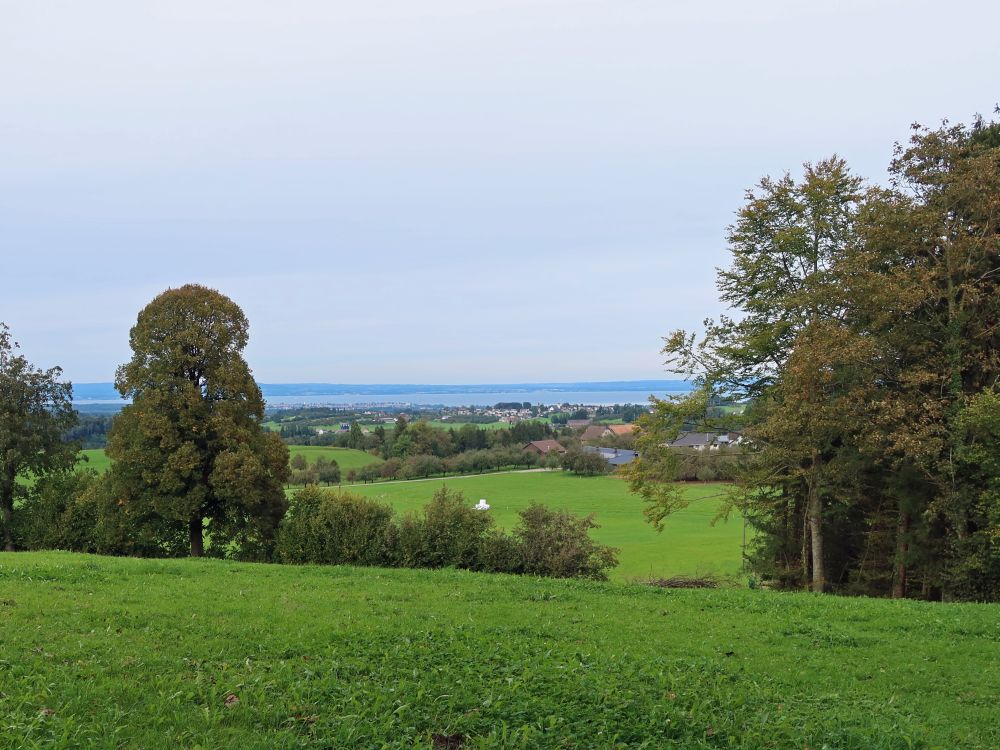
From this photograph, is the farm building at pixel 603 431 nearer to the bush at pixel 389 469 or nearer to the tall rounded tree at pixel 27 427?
the bush at pixel 389 469

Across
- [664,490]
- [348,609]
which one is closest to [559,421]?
[664,490]

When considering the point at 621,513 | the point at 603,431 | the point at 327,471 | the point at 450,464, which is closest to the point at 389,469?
the point at 450,464

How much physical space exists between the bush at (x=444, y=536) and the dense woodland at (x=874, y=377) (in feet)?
20.1

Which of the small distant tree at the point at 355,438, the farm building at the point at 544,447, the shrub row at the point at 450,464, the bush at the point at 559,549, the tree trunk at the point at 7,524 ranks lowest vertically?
the shrub row at the point at 450,464

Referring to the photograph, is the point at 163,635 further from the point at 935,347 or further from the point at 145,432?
the point at 935,347

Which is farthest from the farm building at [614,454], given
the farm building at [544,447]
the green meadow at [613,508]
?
the green meadow at [613,508]

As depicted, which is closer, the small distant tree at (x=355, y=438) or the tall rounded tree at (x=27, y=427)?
the tall rounded tree at (x=27, y=427)

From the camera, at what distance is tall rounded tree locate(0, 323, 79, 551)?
25938 mm

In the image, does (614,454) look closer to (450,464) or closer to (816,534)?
(450,464)

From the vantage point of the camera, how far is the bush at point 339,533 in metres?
19.5

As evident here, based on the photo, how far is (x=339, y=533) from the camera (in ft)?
65.4

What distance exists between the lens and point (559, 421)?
155375 millimetres

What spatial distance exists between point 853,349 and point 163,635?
50.3 ft

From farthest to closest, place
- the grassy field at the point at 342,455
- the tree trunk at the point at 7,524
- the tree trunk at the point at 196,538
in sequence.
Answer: the grassy field at the point at 342,455 → the tree trunk at the point at 7,524 → the tree trunk at the point at 196,538
